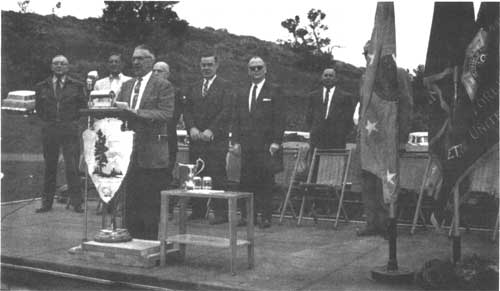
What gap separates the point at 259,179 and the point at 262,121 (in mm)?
719

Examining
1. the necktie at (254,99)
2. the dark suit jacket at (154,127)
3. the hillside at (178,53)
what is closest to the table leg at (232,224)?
the dark suit jacket at (154,127)

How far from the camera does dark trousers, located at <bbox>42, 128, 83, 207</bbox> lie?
356 inches

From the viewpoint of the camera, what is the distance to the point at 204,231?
7.62m

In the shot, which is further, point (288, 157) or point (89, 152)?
point (288, 157)

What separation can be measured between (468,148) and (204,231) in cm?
364

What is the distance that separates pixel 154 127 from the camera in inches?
242

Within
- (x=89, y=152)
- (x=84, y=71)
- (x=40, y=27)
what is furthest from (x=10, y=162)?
(x=84, y=71)

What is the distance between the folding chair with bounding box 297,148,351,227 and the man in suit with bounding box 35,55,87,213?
3.25 metres

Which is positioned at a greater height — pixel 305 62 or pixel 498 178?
pixel 305 62

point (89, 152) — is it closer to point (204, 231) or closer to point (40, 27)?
point (204, 231)

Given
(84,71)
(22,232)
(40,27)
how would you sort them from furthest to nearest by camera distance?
(84,71), (40,27), (22,232)

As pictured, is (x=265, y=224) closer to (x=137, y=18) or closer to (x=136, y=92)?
(x=136, y=92)

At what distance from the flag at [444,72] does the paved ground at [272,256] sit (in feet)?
3.48

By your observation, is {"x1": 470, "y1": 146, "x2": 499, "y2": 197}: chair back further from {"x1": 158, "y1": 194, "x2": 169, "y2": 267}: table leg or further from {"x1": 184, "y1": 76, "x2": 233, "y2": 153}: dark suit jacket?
{"x1": 184, "y1": 76, "x2": 233, "y2": 153}: dark suit jacket
